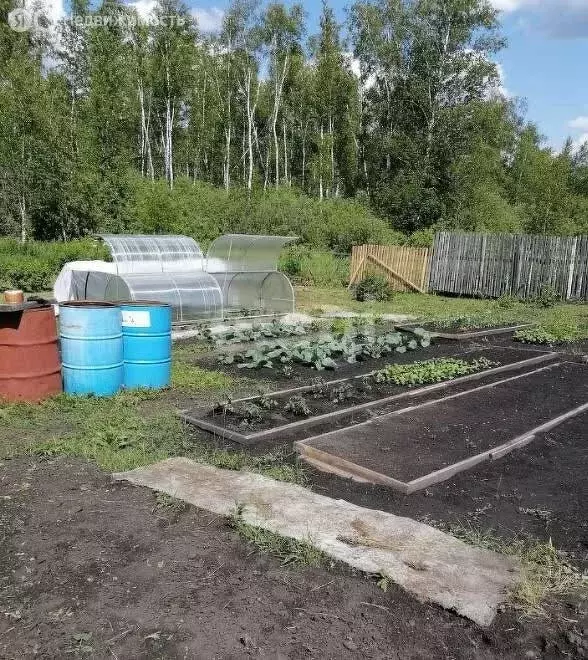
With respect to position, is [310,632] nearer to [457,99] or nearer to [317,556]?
[317,556]

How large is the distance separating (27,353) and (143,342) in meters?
1.27

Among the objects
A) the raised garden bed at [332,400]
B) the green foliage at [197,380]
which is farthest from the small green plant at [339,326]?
the green foliage at [197,380]

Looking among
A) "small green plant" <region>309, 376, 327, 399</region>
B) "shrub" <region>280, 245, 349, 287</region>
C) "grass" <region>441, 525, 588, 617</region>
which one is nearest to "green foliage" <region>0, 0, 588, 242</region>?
"shrub" <region>280, 245, 349, 287</region>

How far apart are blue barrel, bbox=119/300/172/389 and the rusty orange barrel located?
2.90ft

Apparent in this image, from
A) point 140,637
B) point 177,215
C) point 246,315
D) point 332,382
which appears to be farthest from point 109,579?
point 177,215

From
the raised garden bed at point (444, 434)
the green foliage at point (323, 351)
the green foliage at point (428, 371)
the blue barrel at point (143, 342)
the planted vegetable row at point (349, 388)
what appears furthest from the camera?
the green foliage at point (323, 351)

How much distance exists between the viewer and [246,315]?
43.8ft

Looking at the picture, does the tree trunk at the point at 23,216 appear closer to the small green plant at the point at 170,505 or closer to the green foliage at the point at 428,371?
the green foliage at the point at 428,371

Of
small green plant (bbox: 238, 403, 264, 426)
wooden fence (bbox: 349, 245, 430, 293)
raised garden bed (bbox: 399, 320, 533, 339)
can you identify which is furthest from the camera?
wooden fence (bbox: 349, 245, 430, 293)

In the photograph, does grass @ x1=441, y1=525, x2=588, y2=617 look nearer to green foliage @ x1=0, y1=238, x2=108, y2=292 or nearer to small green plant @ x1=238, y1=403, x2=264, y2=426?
small green plant @ x1=238, y1=403, x2=264, y2=426

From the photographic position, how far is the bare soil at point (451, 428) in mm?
4992

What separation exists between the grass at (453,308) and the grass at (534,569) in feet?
31.3

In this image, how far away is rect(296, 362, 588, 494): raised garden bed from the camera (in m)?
4.76

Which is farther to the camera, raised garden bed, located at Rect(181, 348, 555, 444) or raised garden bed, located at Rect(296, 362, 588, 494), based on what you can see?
raised garden bed, located at Rect(181, 348, 555, 444)
